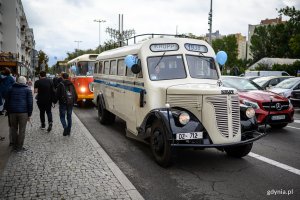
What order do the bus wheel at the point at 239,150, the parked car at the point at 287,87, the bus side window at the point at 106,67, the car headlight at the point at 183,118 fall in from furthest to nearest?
the parked car at the point at 287,87 < the bus side window at the point at 106,67 < the bus wheel at the point at 239,150 < the car headlight at the point at 183,118

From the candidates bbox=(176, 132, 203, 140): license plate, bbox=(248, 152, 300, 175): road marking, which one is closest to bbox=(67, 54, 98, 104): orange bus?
bbox=(248, 152, 300, 175): road marking

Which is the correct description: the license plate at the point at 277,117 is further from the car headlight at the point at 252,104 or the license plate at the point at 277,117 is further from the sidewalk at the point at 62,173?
the sidewalk at the point at 62,173


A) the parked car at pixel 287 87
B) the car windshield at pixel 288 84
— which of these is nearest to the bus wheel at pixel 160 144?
the parked car at pixel 287 87

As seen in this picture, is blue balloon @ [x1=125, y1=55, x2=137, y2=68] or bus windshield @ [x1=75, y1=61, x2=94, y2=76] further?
bus windshield @ [x1=75, y1=61, x2=94, y2=76]

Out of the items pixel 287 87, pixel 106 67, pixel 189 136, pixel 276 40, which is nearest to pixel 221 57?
pixel 189 136

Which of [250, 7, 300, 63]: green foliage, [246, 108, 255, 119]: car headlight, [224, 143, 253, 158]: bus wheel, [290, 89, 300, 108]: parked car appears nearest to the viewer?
[246, 108, 255, 119]: car headlight

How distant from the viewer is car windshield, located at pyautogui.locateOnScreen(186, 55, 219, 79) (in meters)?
7.54

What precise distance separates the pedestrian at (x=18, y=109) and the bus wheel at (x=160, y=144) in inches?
124

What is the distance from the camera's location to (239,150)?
7.18 m

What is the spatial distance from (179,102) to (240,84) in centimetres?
588

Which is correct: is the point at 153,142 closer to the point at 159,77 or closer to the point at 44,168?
the point at 159,77

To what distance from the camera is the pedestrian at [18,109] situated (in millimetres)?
7516

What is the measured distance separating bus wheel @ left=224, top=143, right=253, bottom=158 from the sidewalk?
107 inches

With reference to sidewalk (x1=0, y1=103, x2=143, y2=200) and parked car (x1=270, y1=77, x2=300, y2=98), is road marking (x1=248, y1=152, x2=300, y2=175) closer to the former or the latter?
sidewalk (x1=0, y1=103, x2=143, y2=200)
